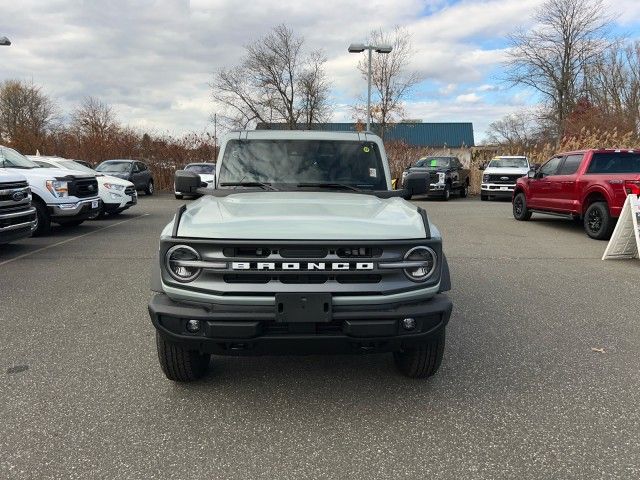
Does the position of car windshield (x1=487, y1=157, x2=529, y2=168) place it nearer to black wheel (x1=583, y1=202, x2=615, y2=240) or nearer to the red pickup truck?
the red pickup truck

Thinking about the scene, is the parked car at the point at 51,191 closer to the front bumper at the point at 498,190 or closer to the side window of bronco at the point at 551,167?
the side window of bronco at the point at 551,167

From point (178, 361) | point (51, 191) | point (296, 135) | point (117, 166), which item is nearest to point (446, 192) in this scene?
point (117, 166)

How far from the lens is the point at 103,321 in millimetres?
5086

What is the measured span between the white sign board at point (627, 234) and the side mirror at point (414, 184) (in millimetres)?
5300

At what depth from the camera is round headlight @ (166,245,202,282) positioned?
306 cm

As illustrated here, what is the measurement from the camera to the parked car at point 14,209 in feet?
25.8

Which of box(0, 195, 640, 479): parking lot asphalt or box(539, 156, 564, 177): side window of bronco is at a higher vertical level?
box(539, 156, 564, 177): side window of bronco

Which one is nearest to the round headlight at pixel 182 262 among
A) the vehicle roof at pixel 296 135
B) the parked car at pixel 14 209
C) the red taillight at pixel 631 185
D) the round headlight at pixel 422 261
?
the round headlight at pixel 422 261

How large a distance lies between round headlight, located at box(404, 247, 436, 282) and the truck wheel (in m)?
1.50

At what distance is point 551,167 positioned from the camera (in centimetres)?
1252

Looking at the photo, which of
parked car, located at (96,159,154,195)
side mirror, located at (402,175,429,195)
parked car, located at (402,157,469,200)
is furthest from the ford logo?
parked car, located at (402,157,469,200)

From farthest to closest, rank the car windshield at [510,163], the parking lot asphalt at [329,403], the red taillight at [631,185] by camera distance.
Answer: the car windshield at [510,163] → the red taillight at [631,185] → the parking lot asphalt at [329,403]

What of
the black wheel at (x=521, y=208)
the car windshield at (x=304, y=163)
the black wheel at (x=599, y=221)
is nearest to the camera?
the car windshield at (x=304, y=163)

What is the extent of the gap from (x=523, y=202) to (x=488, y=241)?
160 inches
